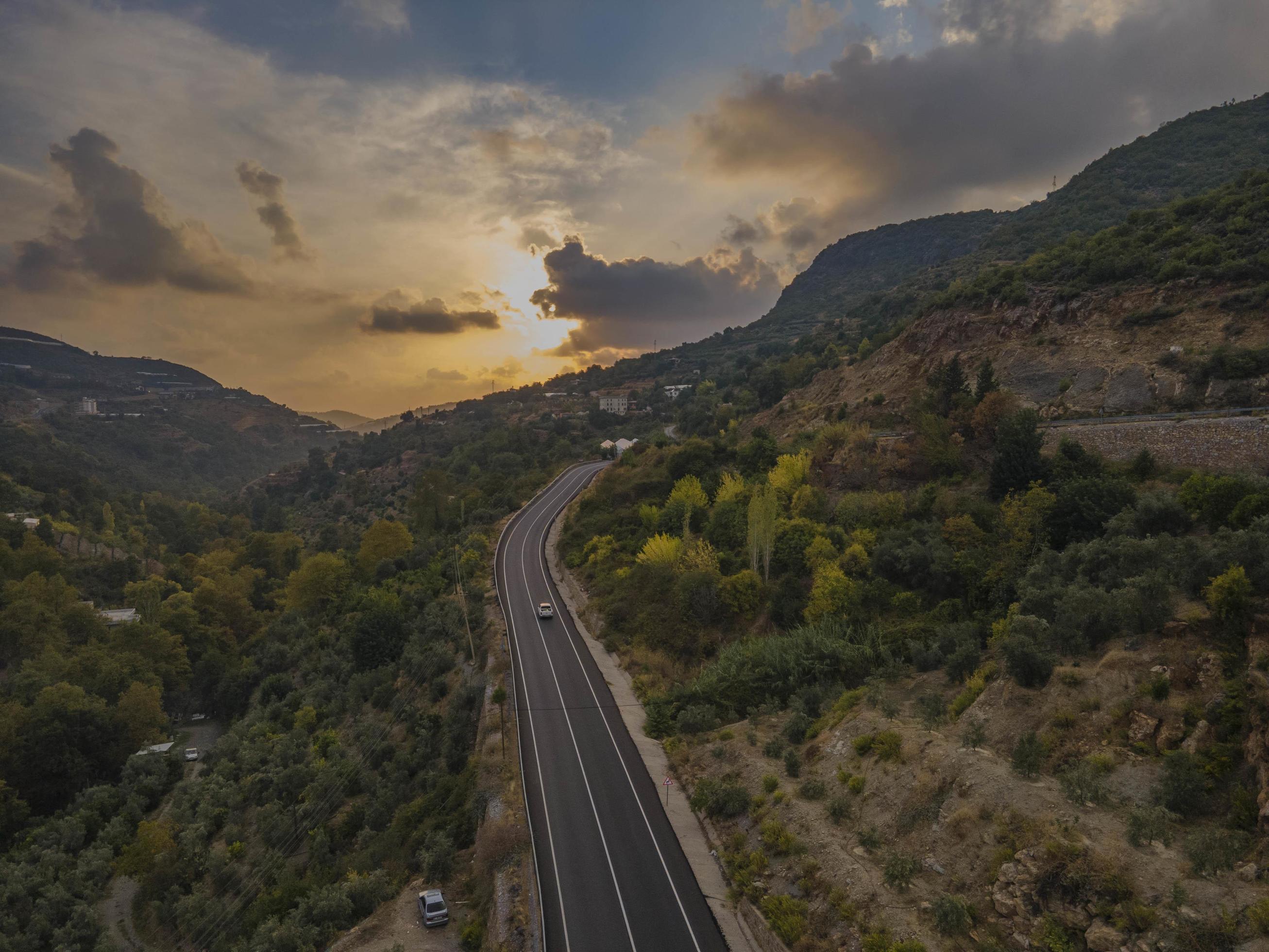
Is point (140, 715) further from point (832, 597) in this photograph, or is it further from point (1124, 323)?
point (1124, 323)

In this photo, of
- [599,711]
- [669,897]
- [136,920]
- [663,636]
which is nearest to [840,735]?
[669,897]

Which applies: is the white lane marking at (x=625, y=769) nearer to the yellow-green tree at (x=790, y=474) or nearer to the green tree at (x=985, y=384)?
the yellow-green tree at (x=790, y=474)

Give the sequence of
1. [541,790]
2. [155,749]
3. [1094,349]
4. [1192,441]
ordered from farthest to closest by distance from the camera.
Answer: [155,749] < [1094,349] < [1192,441] < [541,790]

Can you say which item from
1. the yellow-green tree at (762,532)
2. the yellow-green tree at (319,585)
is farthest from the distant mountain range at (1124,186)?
the yellow-green tree at (319,585)

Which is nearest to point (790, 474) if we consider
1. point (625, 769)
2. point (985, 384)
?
point (985, 384)

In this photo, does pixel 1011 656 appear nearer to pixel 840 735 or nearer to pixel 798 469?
pixel 840 735

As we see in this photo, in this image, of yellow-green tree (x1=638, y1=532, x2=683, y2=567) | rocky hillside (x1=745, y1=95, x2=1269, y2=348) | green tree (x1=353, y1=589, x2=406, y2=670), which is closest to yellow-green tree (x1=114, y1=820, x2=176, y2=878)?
green tree (x1=353, y1=589, x2=406, y2=670)
